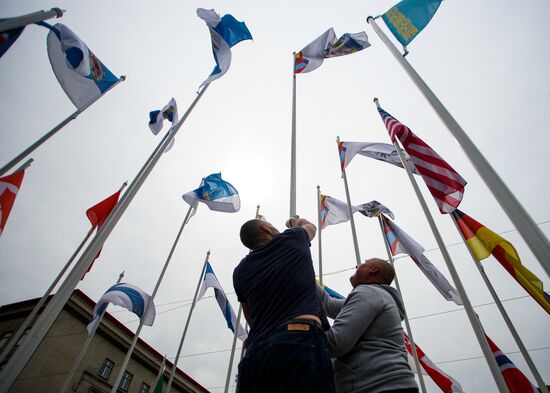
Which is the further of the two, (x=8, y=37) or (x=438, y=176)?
(x=438, y=176)

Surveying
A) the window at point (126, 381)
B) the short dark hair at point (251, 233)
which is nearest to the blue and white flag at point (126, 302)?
the short dark hair at point (251, 233)

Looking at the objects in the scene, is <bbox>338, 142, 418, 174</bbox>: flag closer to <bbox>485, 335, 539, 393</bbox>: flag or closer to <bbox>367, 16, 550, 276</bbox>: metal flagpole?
<bbox>367, 16, 550, 276</bbox>: metal flagpole

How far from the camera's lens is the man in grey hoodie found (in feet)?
6.84

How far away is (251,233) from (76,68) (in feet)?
22.3

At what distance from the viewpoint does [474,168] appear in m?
3.77

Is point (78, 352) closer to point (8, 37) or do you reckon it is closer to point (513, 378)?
point (8, 37)

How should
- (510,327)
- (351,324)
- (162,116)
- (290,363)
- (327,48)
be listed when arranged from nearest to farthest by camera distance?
(290,363), (351,324), (510,327), (327,48), (162,116)

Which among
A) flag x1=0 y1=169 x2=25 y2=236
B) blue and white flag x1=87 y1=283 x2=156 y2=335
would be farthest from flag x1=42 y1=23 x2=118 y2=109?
blue and white flag x1=87 y1=283 x2=156 y2=335

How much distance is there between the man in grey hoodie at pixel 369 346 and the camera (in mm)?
2084

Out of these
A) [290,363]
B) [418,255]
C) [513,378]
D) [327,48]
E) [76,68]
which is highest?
[327,48]

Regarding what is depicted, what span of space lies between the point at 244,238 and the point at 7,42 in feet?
17.7

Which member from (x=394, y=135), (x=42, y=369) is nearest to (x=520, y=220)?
(x=394, y=135)

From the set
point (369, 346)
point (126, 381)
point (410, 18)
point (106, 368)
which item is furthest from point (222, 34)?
point (126, 381)

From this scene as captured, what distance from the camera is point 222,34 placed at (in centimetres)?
834
